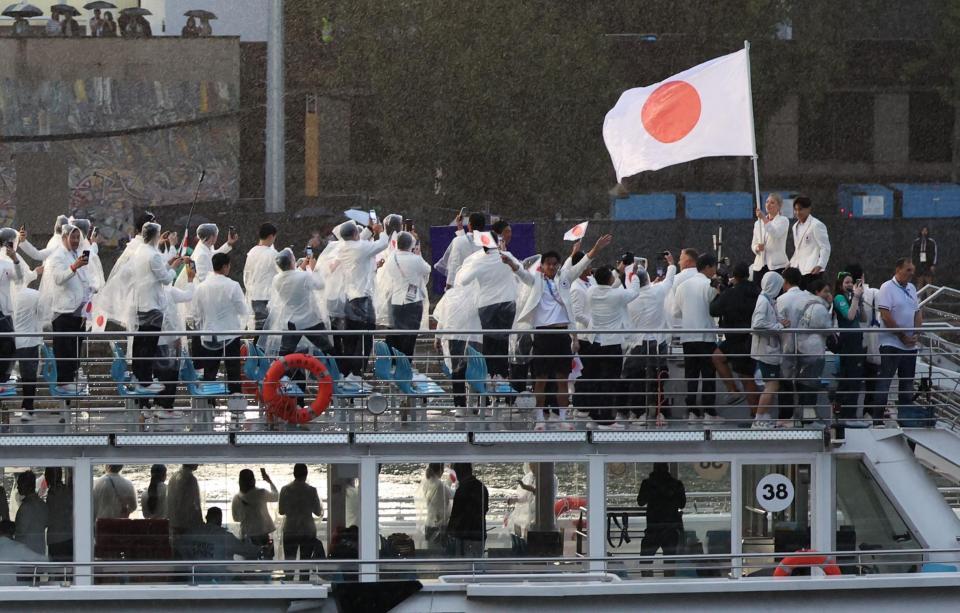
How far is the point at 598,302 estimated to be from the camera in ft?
48.1

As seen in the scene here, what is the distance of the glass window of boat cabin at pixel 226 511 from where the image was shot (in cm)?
1362

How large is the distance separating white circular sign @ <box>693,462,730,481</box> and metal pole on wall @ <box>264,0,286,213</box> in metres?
26.5

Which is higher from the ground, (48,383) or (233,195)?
(233,195)

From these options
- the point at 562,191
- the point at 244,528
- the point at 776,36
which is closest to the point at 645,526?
the point at 244,528

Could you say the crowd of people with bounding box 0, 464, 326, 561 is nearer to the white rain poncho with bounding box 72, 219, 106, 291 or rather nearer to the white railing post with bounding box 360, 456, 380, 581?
the white railing post with bounding box 360, 456, 380, 581

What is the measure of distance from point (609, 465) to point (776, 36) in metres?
30.4

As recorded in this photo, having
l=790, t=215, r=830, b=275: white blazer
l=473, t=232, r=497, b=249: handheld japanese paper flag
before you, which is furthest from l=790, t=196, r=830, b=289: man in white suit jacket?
l=473, t=232, r=497, b=249: handheld japanese paper flag

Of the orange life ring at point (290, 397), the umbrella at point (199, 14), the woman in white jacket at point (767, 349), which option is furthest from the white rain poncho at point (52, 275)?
the umbrella at point (199, 14)

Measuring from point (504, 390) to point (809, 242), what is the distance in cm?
331

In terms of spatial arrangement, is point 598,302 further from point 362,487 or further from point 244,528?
point 244,528

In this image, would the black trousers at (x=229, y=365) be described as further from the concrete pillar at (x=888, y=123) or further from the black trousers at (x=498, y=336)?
the concrete pillar at (x=888, y=123)

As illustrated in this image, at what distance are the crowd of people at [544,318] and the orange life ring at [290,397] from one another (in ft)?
0.89

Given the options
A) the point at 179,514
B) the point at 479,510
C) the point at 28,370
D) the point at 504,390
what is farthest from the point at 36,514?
the point at 504,390

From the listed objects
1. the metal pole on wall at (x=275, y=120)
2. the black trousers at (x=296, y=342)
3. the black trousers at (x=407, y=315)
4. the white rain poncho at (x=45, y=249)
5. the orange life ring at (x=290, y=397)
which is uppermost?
the metal pole on wall at (x=275, y=120)
